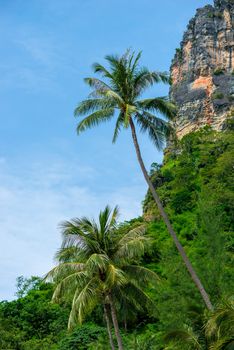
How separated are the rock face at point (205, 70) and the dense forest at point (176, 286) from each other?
4954 millimetres

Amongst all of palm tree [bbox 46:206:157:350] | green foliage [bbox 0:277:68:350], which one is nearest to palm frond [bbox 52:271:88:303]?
palm tree [bbox 46:206:157:350]

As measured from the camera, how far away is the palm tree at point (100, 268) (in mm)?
19000

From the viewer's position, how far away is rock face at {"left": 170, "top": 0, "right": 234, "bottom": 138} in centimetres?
7662

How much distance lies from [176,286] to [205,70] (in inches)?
2361

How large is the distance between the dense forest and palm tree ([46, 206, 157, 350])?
49cm

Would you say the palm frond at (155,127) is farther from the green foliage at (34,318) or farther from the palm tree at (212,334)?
the green foliage at (34,318)

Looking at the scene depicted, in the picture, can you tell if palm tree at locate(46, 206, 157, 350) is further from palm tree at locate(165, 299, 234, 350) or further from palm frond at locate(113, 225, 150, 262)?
palm tree at locate(165, 299, 234, 350)

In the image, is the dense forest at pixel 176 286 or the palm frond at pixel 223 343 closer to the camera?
the palm frond at pixel 223 343

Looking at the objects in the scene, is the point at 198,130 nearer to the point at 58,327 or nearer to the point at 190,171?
the point at 190,171

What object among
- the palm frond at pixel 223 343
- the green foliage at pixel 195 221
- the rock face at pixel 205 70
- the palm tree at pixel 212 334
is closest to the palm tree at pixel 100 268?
the green foliage at pixel 195 221

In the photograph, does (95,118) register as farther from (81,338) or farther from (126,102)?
(81,338)

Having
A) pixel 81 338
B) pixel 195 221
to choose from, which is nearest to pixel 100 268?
pixel 81 338

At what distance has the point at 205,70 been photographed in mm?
81062

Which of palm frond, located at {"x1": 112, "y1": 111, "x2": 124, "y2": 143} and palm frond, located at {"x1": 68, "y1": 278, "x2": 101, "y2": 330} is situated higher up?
palm frond, located at {"x1": 112, "y1": 111, "x2": 124, "y2": 143}
